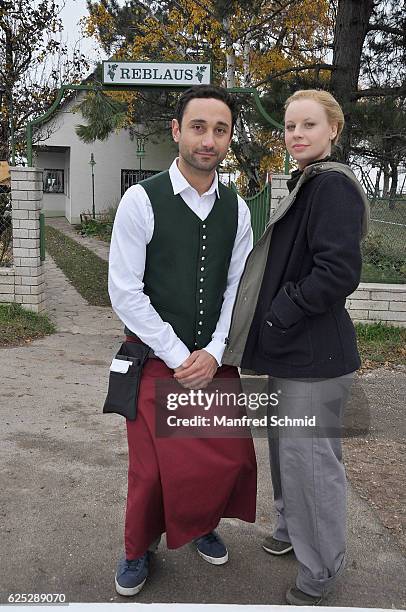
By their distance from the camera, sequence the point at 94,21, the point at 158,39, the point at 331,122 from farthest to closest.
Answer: the point at 94,21, the point at 158,39, the point at 331,122

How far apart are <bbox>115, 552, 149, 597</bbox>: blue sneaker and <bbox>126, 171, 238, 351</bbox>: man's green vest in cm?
93

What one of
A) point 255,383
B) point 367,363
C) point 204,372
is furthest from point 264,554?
point 367,363

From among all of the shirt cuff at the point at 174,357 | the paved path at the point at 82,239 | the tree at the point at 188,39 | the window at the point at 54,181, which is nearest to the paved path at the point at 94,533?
the shirt cuff at the point at 174,357

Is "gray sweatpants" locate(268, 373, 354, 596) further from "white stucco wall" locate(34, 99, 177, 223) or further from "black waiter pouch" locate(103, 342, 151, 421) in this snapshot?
"white stucco wall" locate(34, 99, 177, 223)

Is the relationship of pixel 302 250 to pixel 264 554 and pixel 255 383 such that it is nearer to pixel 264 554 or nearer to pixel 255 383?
pixel 255 383

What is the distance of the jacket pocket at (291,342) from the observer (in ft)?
6.84

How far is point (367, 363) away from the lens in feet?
19.0

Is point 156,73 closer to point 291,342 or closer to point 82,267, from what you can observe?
point 291,342

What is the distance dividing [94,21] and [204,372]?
1934 centimetres

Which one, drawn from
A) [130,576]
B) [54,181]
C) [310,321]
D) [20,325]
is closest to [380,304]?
[20,325]

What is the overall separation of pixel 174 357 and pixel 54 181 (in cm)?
2828

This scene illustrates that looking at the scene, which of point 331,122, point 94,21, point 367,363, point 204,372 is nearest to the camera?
point 331,122

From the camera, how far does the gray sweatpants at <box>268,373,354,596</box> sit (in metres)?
2.15

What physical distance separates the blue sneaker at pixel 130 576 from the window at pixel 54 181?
28128 mm
